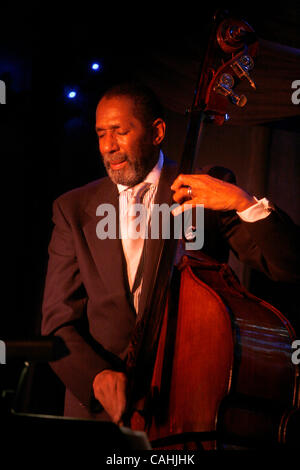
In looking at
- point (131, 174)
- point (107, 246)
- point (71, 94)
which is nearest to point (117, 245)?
point (107, 246)

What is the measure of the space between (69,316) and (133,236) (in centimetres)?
47

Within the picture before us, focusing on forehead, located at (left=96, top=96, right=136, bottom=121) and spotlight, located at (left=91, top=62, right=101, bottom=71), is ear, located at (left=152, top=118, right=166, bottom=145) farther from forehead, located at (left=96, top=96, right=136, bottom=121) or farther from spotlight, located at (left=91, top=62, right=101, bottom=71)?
spotlight, located at (left=91, top=62, right=101, bottom=71)

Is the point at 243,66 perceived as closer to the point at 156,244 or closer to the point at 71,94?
the point at 156,244

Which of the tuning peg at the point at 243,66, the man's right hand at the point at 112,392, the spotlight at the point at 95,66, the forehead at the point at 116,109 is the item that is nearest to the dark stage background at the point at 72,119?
the spotlight at the point at 95,66

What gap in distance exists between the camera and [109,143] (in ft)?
7.77

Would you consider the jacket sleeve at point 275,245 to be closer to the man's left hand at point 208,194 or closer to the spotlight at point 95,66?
the man's left hand at point 208,194

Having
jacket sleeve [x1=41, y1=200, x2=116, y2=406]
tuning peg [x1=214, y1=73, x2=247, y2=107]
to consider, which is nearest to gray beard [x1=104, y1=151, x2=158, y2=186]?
jacket sleeve [x1=41, y1=200, x2=116, y2=406]

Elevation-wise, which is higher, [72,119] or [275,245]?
[72,119]

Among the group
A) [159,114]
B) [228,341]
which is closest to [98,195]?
[159,114]

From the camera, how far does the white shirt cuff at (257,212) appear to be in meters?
1.98

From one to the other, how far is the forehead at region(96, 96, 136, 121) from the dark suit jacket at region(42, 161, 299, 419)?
1.03 ft

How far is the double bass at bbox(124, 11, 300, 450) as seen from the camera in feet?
5.50

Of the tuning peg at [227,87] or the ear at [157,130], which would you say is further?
the ear at [157,130]
